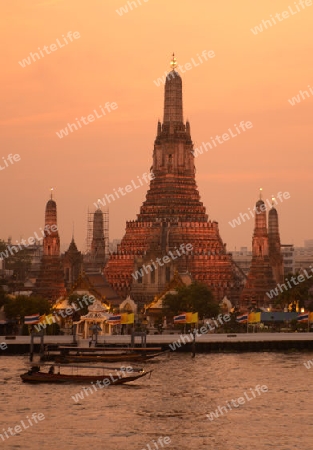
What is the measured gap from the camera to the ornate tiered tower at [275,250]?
18800 centimetres

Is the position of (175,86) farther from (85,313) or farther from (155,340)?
(155,340)

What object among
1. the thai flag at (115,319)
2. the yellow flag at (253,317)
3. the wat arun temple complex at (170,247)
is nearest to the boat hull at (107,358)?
the thai flag at (115,319)

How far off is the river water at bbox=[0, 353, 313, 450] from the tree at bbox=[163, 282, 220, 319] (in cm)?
3157

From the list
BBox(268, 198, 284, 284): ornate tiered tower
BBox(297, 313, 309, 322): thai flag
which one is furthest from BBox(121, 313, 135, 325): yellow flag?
BBox(268, 198, 284, 284): ornate tiered tower

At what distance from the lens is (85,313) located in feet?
482

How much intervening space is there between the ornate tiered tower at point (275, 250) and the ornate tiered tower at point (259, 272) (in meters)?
11.5

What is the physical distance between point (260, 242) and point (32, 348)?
6452 centimetres

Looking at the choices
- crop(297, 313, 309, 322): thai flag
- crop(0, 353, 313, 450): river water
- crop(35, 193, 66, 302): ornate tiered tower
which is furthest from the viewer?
crop(35, 193, 66, 302): ornate tiered tower

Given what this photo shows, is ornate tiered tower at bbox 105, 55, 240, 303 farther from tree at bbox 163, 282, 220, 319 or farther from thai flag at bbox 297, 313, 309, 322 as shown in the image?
thai flag at bbox 297, 313, 309, 322

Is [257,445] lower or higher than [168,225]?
lower

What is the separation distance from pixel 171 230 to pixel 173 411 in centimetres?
8321

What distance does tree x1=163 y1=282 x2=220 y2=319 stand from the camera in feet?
472

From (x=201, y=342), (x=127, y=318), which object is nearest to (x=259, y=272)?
(x=127, y=318)

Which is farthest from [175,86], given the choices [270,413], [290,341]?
[270,413]
